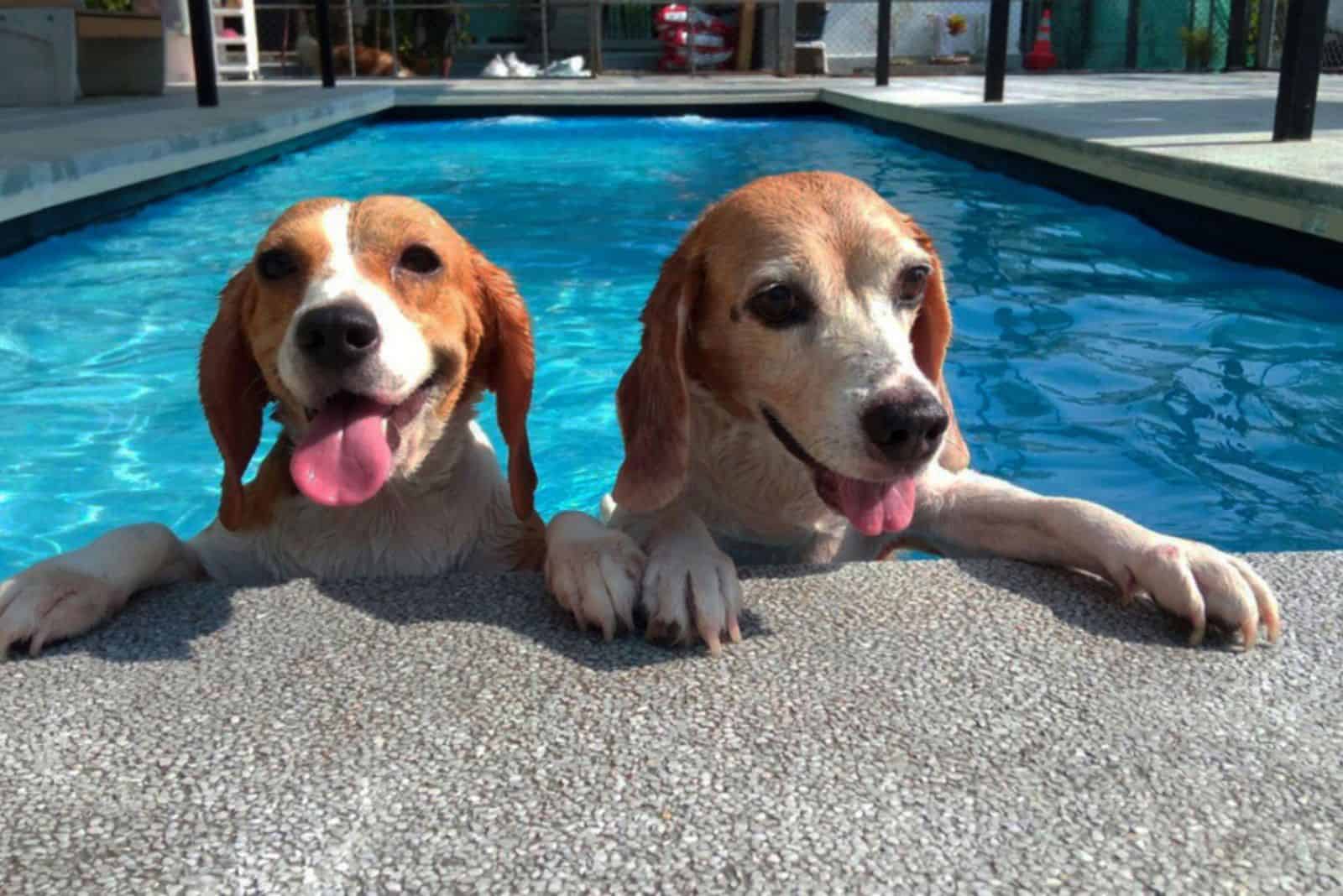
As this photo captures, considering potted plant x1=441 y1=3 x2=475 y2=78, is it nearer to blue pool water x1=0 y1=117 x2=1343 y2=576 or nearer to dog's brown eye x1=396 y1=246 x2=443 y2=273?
blue pool water x1=0 y1=117 x2=1343 y2=576

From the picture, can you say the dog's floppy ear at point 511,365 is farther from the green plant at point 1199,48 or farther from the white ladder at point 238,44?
the green plant at point 1199,48

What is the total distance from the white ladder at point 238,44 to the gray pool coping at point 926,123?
102 inches

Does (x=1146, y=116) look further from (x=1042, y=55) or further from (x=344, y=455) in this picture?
(x=1042, y=55)

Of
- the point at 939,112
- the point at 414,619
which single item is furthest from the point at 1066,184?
the point at 414,619

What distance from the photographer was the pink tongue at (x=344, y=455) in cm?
277

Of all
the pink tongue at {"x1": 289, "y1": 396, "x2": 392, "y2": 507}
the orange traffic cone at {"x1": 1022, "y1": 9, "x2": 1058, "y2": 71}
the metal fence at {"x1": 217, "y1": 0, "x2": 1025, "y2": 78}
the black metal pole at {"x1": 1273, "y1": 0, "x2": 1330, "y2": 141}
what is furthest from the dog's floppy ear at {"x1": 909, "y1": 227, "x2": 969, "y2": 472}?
the orange traffic cone at {"x1": 1022, "y1": 9, "x2": 1058, "y2": 71}

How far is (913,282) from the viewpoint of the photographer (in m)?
3.09

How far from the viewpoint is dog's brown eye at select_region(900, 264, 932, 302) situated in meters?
3.06

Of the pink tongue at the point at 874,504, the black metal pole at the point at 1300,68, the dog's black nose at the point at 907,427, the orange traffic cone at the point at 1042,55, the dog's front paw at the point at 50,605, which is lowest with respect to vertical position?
the dog's front paw at the point at 50,605

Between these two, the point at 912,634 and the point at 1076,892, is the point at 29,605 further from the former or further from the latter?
the point at 1076,892

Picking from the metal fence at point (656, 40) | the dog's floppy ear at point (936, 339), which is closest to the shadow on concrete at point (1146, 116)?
the dog's floppy ear at point (936, 339)

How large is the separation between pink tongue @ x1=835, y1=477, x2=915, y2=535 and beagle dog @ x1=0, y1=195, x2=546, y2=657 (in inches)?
36.2

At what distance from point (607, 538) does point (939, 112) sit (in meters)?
11.9

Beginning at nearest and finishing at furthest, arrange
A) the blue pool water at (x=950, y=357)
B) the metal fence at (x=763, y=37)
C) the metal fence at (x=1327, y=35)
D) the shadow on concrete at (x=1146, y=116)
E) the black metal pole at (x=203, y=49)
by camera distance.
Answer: the blue pool water at (x=950, y=357), the shadow on concrete at (x=1146, y=116), the black metal pole at (x=203, y=49), the metal fence at (x=1327, y=35), the metal fence at (x=763, y=37)
